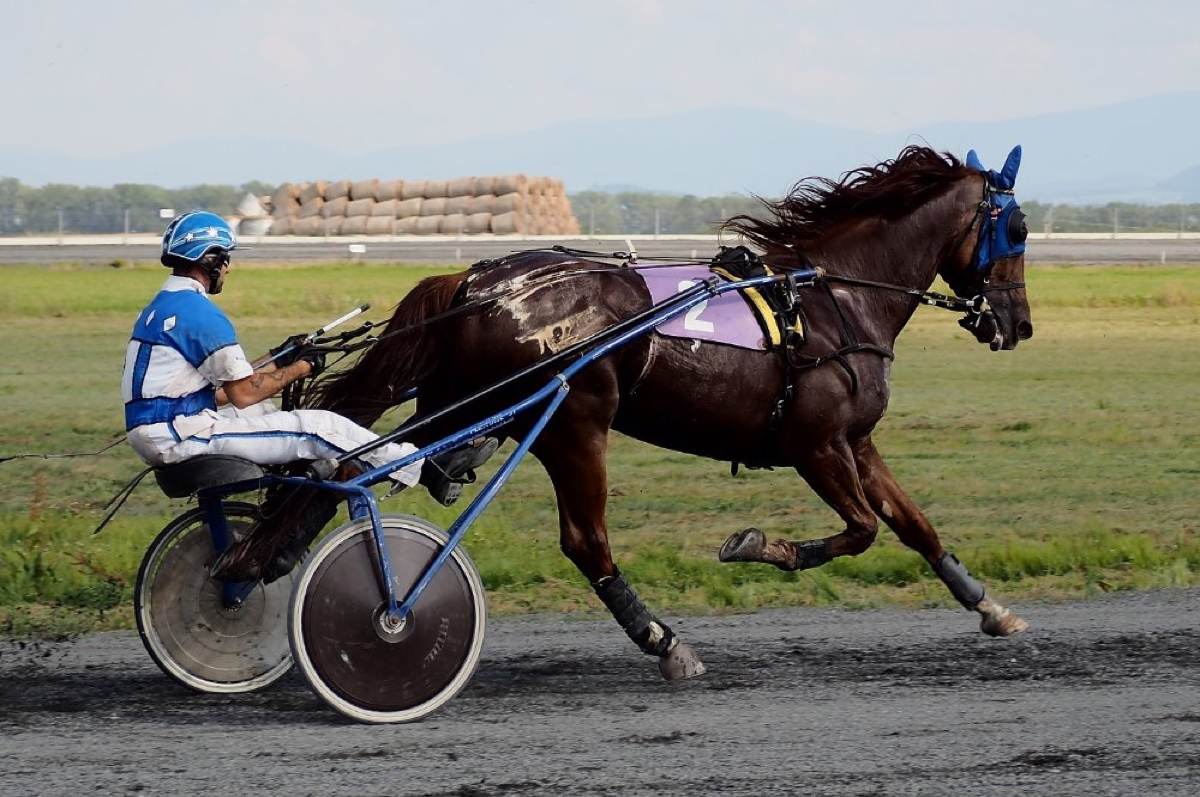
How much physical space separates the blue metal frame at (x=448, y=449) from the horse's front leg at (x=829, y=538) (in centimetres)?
72

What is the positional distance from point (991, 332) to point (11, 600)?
4.56m

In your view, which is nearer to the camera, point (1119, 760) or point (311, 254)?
point (1119, 760)

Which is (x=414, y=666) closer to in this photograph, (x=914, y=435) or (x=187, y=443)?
(x=187, y=443)

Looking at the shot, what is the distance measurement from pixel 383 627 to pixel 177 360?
111cm

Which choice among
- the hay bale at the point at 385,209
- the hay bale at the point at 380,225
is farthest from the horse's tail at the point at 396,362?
the hay bale at the point at 385,209

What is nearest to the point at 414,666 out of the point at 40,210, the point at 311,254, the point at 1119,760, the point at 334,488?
the point at 334,488

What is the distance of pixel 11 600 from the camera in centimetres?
761

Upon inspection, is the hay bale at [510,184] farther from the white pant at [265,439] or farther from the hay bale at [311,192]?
the white pant at [265,439]

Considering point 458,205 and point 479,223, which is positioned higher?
point 458,205

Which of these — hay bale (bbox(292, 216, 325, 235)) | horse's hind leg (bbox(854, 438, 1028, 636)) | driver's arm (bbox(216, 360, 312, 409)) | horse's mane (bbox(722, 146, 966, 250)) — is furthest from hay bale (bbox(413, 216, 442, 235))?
driver's arm (bbox(216, 360, 312, 409))

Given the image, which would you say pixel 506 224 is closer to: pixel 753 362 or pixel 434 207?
pixel 434 207

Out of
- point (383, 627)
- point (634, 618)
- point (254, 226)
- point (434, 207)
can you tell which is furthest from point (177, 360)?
point (254, 226)

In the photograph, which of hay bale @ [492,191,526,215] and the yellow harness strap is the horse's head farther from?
hay bale @ [492,191,526,215]

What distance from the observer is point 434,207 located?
4559cm
